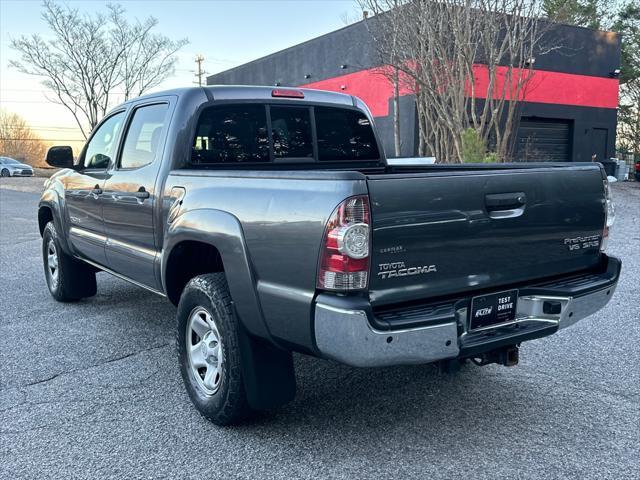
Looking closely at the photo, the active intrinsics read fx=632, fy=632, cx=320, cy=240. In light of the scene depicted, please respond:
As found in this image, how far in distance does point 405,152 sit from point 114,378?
19.9 meters

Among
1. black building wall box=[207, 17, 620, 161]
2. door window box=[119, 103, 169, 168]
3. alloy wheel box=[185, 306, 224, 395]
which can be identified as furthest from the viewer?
black building wall box=[207, 17, 620, 161]

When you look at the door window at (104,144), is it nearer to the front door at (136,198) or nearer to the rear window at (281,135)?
the front door at (136,198)

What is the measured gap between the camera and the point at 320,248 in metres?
2.86

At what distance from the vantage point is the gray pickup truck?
285cm

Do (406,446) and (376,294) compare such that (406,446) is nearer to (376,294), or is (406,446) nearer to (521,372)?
(376,294)

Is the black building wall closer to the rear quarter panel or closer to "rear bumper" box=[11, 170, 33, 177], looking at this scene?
the rear quarter panel

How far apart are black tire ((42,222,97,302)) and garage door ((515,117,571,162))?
19.8 m

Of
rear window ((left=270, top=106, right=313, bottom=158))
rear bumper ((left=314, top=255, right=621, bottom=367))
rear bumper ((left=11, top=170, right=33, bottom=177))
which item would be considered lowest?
rear bumper ((left=11, top=170, right=33, bottom=177))

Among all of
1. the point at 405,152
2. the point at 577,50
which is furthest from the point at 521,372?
the point at 577,50

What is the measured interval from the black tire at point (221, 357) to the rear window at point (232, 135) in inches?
41.2

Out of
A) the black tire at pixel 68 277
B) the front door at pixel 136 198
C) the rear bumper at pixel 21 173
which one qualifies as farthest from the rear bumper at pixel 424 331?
the rear bumper at pixel 21 173

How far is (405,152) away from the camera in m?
23.3

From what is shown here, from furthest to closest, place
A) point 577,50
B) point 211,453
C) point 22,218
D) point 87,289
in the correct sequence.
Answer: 1. point 577,50
2. point 22,218
3. point 87,289
4. point 211,453

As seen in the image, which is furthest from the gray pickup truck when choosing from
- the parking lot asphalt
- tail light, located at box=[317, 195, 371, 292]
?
the parking lot asphalt
